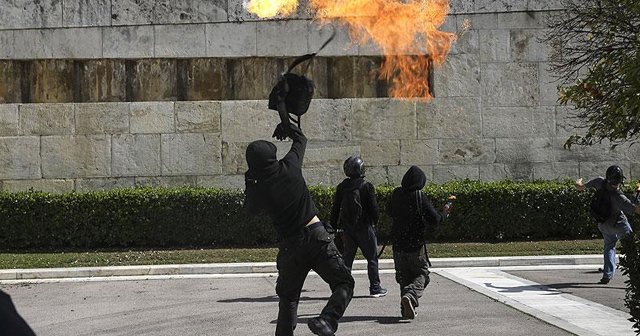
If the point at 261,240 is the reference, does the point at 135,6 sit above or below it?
above

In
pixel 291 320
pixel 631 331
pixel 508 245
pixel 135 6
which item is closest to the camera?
pixel 291 320

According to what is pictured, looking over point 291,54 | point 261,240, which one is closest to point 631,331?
point 261,240

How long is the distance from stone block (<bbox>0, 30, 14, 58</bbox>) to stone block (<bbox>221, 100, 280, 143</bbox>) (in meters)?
4.68

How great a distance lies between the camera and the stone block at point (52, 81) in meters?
19.3

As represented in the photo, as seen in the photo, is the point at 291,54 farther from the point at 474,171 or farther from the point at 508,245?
the point at 508,245

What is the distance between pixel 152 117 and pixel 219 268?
5198 millimetres

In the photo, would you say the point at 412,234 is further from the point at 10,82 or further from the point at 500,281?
the point at 10,82

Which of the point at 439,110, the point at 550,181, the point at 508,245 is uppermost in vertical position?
the point at 439,110

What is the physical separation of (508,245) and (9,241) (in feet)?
33.0

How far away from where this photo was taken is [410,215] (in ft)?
31.8

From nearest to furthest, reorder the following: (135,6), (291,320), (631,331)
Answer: (291,320) → (631,331) → (135,6)

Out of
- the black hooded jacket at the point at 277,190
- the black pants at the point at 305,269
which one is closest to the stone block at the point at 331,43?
the black hooded jacket at the point at 277,190

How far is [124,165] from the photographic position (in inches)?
760

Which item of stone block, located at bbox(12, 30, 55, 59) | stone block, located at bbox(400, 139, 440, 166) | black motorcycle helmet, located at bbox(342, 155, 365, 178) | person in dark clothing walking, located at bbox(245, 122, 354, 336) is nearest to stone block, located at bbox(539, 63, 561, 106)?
stone block, located at bbox(400, 139, 440, 166)
